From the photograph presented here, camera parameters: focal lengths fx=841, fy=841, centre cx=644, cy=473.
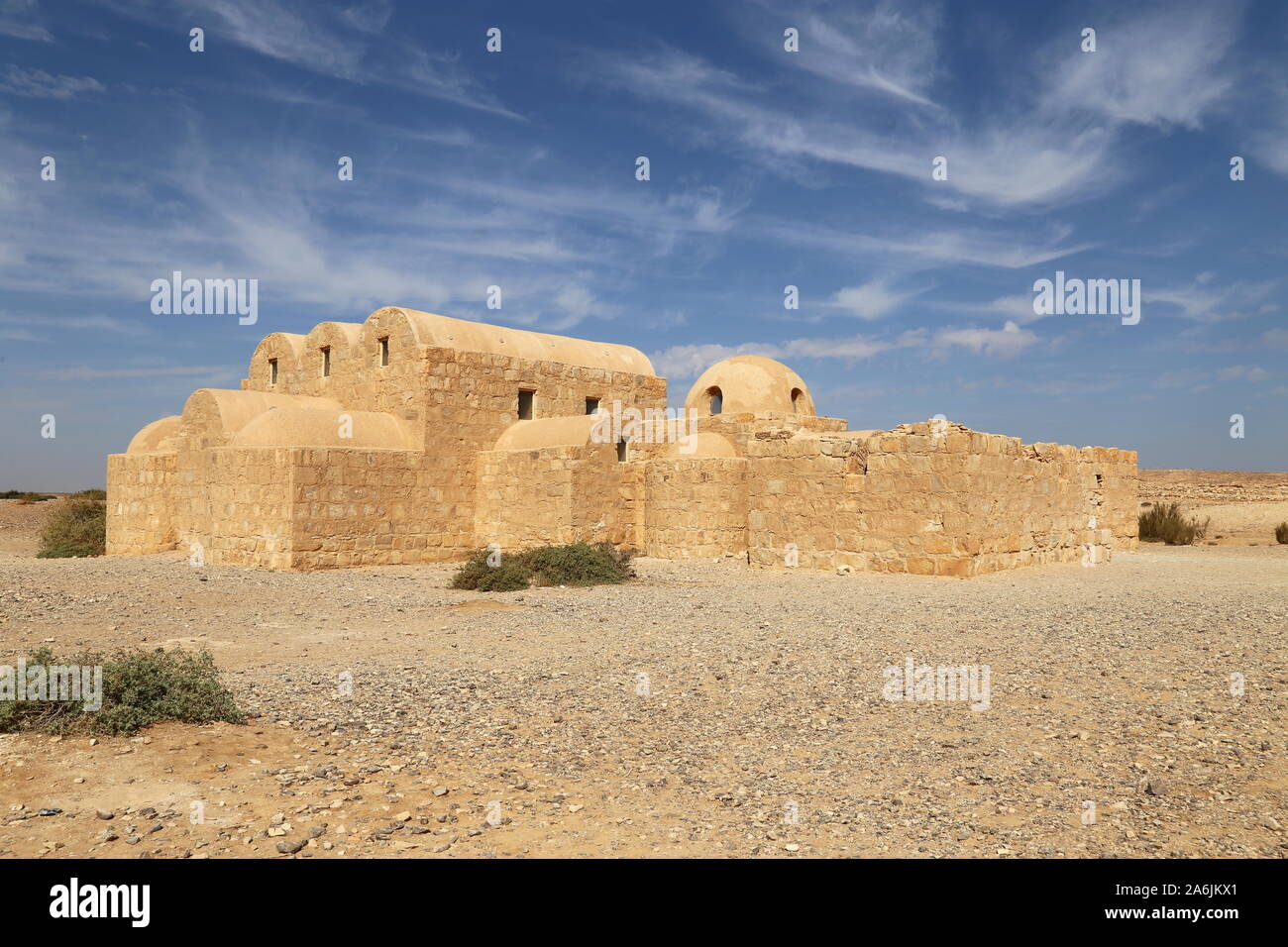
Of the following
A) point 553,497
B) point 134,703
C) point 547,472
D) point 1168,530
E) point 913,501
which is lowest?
point 134,703

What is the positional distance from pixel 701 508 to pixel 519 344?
6.11 m

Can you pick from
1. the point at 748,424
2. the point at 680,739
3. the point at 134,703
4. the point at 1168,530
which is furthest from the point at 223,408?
the point at 1168,530

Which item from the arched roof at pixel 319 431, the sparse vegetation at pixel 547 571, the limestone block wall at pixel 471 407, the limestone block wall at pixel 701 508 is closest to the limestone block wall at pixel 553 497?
the limestone block wall at pixel 471 407

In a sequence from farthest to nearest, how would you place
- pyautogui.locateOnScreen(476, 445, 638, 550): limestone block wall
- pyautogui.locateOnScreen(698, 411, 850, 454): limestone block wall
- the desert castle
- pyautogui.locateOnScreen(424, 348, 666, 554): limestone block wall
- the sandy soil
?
the sandy soil, pyautogui.locateOnScreen(698, 411, 850, 454): limestone block wall, pyautogui.locateOnScreen(424, 348, 666, 554): limestone block wall, pyautogui.locateOnScreen(476, 445, 638, 550): limestone block wall, the desert castle

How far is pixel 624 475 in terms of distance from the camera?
16641 millimetres

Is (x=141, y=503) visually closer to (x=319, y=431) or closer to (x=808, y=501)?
A: (x=319, y=431)

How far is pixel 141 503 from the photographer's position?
18109 mm

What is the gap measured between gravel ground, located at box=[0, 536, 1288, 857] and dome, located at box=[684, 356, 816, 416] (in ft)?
37.1

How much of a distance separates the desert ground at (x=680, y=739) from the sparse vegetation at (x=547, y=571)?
2.24 meters

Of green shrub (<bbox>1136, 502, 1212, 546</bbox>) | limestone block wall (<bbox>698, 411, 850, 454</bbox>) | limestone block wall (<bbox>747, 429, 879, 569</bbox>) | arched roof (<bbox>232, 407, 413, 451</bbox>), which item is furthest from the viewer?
green shrub (<bbox>1136, 502, 1212, 546</bbox>)

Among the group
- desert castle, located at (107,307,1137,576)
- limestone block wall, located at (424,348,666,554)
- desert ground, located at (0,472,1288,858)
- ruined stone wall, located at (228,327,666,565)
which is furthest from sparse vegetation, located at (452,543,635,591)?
limestone block wall, located at (424,348,666,554)

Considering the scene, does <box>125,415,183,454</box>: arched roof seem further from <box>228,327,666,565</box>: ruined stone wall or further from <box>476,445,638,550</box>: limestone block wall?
<box>476,445,638,550</box>: limestone block wall

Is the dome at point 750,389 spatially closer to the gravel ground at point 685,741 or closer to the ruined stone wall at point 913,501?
the ruined stone wall at point 913,501

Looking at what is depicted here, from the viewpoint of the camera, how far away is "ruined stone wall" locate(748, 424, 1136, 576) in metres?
11.7
